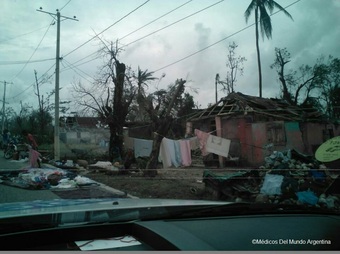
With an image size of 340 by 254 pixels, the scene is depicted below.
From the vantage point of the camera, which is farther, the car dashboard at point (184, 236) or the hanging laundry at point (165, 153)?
the hanging laundry at point (165, 153)

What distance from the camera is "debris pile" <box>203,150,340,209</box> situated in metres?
5.71

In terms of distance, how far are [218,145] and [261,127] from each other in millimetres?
2587

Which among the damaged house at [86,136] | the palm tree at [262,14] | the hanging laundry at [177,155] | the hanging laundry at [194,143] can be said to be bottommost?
the hanging laundry at [177,155]

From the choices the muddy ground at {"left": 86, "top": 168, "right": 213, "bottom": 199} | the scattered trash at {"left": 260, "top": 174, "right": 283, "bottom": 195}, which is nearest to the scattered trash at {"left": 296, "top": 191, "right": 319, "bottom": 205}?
the scattered trash at {"left": 260, "top": 174, "right": 283, "bottom": 195}

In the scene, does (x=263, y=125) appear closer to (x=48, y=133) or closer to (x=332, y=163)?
(x=332, y=163)

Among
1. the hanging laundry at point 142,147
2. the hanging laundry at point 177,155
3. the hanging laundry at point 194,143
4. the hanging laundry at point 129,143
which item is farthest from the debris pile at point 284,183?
the hanging laundry at point 129,143

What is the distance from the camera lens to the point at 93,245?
1.63 metres

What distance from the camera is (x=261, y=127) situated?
489 inches

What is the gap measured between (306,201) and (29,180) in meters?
7.00

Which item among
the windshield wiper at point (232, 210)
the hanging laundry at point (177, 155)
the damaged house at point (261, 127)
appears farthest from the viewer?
the damaged house at point (261, 127)

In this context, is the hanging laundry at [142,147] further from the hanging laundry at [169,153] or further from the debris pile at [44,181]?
the debris pile at [44,181]

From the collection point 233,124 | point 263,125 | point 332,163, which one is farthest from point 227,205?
point 233,124

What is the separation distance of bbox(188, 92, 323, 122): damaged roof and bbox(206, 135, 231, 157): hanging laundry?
2.92m

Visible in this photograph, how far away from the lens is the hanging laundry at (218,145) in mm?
10648
